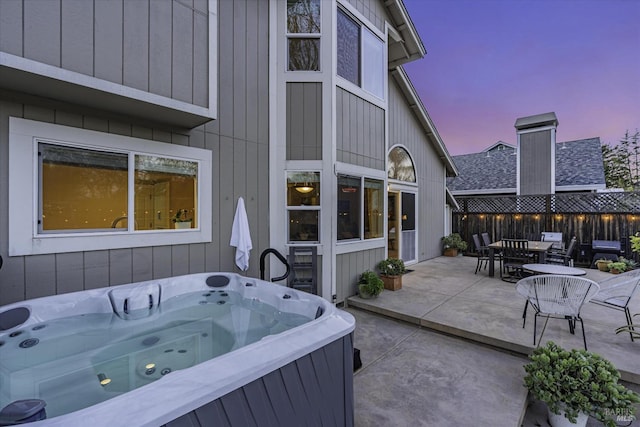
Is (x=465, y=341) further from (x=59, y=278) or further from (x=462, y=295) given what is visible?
(x=59, y=278)

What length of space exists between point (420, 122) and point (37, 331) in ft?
30.2

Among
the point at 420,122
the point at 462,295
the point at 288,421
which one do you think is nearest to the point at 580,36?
the point at 420,122

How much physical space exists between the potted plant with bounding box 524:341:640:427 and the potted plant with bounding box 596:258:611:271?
22.4 ft

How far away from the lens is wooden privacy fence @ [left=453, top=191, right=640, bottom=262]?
794 cm

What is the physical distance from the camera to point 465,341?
12.4ft

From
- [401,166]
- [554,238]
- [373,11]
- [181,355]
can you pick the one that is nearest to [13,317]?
[181,355]

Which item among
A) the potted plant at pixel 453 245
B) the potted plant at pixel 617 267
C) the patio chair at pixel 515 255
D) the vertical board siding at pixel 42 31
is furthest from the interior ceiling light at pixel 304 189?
the potted plant at pixel 617 267

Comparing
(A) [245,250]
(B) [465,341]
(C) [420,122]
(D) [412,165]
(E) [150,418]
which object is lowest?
(B) [465,341]

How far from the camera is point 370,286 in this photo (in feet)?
17.0

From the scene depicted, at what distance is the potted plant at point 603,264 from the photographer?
7.26m

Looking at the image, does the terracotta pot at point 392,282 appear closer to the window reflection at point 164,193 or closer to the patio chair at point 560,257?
the window reflection at point 164,193

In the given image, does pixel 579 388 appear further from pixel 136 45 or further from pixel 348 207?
pixel 136 45

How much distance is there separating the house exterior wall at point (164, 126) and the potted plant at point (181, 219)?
30 cm

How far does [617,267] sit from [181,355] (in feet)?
30.8
